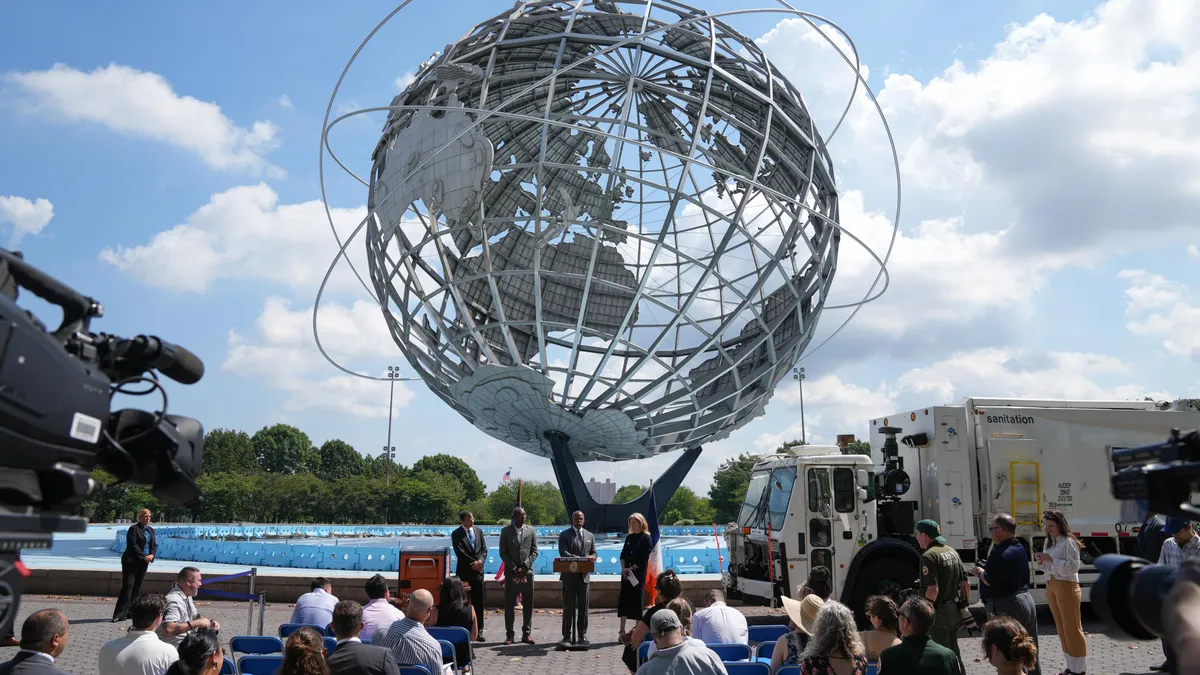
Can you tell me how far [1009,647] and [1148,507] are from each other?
7.59 ft

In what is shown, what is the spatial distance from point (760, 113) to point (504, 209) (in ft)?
20.6

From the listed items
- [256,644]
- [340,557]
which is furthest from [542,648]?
[340,557]

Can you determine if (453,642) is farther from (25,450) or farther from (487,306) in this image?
(487,306)

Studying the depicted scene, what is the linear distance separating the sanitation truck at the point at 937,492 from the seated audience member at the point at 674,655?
759 cm

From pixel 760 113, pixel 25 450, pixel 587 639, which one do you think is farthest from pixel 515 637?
pixel 760 113

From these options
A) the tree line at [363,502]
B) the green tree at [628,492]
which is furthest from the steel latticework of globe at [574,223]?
the green tree at [628,492]

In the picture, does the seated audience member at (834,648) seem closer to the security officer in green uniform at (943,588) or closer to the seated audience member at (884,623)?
the seated audience member at (884,623)

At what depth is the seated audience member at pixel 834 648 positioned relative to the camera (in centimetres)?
467

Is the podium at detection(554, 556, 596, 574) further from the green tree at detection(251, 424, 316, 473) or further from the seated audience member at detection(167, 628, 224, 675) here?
the green tree at detection(251, 424, 316, 473)

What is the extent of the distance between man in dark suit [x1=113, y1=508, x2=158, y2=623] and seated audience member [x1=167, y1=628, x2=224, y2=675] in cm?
895

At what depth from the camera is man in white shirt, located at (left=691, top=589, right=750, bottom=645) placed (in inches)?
268

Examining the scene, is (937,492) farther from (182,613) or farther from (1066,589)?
(182,613)

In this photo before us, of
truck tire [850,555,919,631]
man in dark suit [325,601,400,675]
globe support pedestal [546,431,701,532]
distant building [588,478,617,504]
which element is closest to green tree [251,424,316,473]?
distant building [588,478,617,504]

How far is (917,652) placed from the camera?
186 inches
